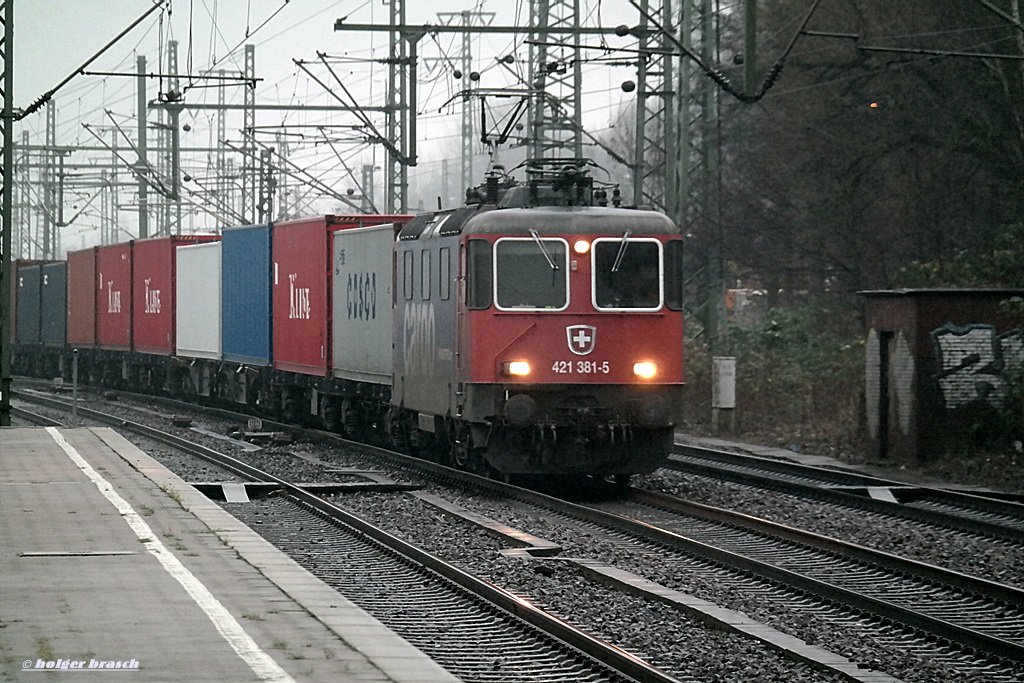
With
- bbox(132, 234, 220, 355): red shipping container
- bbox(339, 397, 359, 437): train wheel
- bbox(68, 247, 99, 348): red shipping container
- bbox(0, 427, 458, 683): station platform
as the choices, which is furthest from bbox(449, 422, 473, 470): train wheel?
bbox(68, 247, 99, 348): red shipping container

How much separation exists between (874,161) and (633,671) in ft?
75.1

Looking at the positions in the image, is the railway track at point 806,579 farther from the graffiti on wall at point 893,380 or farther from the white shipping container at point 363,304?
the white shipping container at point 363,304

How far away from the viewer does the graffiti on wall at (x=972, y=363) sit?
62.3 feet

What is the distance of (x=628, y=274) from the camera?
53.3 feet

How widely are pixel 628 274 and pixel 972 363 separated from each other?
5.31m

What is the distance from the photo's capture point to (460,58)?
57.7m

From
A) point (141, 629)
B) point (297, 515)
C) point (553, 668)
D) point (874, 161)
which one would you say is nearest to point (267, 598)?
point (141, 629)

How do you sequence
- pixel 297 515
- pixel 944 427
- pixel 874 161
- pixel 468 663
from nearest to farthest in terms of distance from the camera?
pixel 468 663
pixel 297 515
pixel 944 427
pixel 874 161

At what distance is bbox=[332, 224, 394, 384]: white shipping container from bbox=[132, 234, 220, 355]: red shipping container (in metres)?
10.2

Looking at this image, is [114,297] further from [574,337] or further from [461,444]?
[574,337]

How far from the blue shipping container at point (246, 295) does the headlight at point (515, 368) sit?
11.4m

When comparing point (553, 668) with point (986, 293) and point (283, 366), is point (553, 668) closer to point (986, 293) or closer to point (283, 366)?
point (986, 293)

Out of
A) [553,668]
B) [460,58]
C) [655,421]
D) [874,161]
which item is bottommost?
[553,668]

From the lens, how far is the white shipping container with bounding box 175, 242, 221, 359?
1206 inches
